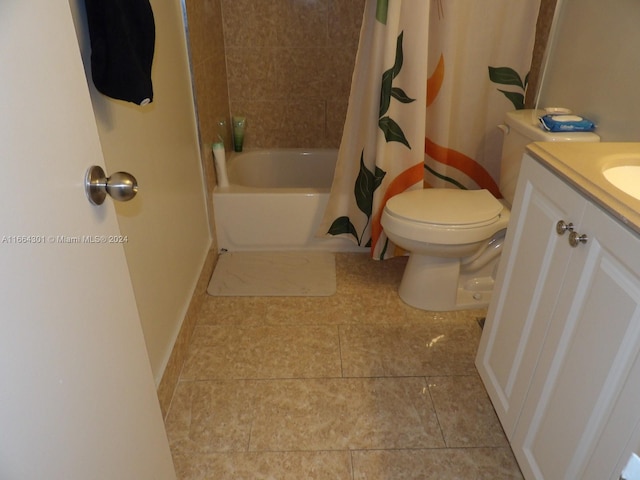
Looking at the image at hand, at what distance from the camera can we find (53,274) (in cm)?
61

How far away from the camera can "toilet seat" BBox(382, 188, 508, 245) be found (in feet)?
5.78

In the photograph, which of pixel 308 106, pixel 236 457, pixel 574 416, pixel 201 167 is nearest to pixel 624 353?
pixel 574 416

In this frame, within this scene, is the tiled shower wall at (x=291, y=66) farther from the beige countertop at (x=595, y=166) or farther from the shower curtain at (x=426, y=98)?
the beige countertop at (x=595, y=166)

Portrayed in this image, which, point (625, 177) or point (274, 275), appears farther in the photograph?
point (274, 275)

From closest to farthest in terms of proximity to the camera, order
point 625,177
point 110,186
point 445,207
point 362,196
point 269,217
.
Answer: point 110,186 → point 625,177 → point 445,207 → point 362,196 → point 269,217

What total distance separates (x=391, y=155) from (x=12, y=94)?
1694 mm

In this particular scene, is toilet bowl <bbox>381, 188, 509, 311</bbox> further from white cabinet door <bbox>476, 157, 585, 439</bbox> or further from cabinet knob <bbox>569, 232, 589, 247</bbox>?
cabinet knob <bbox>569, 232, 589, 247</bbox>

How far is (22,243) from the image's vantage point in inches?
21.4

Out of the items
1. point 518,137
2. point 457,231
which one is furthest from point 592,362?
point 518,137

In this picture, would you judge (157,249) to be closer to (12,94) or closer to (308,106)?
(12,94)

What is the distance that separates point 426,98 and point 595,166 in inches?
43.2

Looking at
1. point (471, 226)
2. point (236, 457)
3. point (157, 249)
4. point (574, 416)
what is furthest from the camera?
point (471, 226)

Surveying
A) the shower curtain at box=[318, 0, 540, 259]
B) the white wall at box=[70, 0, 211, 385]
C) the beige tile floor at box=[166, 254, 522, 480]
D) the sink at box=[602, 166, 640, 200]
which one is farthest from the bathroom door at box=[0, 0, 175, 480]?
the shower curtain at box=[318, 0, 540, 259]

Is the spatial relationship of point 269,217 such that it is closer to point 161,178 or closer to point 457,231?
point 161,178
